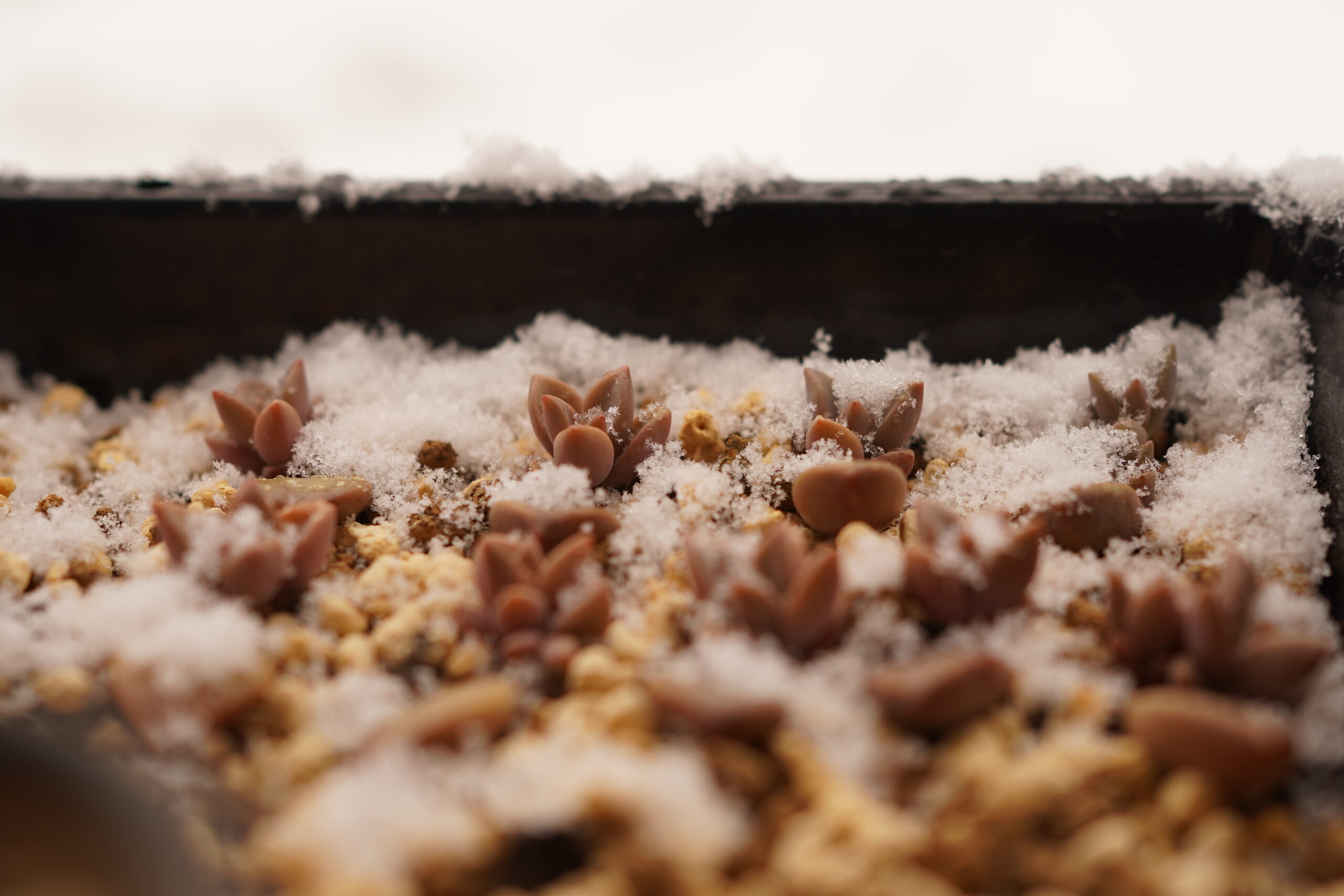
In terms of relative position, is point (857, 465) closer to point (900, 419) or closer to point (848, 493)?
point (848, 493)

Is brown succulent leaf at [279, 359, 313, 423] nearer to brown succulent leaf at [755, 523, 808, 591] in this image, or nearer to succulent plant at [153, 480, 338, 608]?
succulent plant at [153, 480, 338, 608]

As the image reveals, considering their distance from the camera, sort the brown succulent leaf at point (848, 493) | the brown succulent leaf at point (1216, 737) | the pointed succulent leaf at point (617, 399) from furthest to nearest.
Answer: the pointed succulent leaf at point (617, 399), the brown succulent leaf at point (848, 493), the brown succulent leaf at point (1216, 737)

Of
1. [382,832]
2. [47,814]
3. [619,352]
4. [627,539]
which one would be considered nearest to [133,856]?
[47,814]

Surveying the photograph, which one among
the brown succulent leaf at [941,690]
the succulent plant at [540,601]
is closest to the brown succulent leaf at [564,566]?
the succulent plant at [540,601]

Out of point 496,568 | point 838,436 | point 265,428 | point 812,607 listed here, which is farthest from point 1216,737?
point 265,428

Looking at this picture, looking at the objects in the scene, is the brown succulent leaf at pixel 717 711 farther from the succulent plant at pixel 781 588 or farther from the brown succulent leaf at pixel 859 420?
the brown succulent leaf at pixel 859 420
